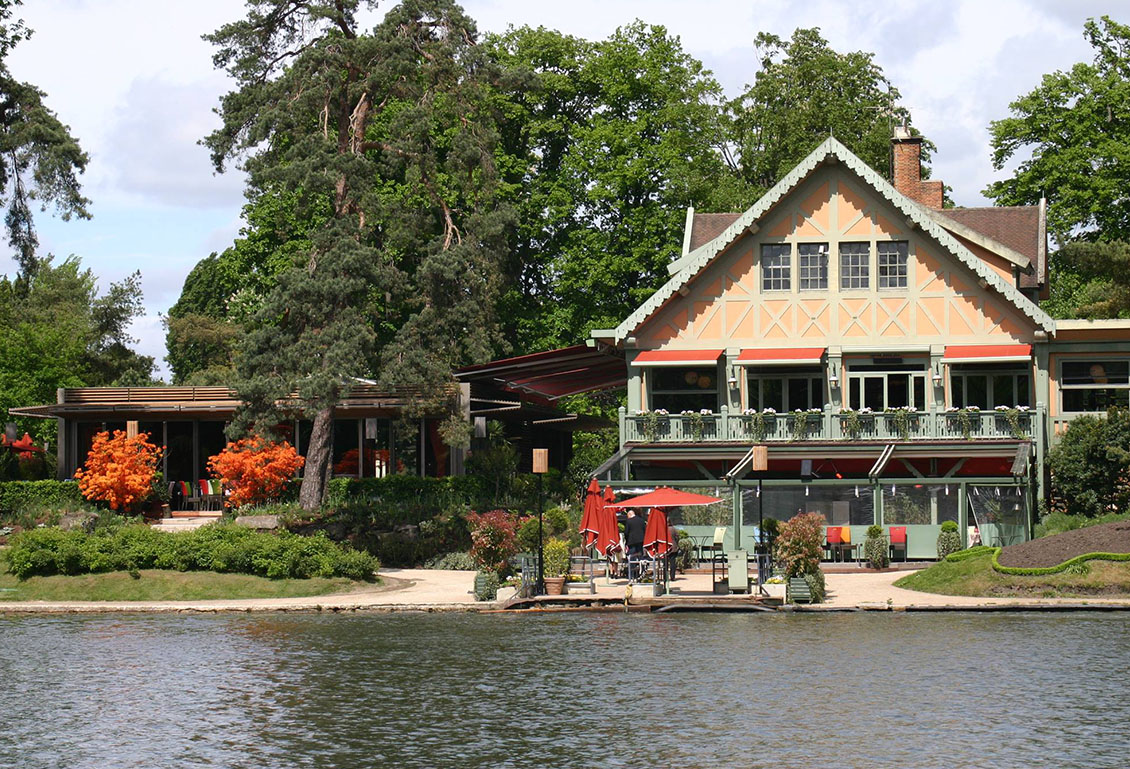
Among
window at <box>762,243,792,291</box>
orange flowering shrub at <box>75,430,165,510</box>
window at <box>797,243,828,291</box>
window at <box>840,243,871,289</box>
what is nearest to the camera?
orange flowering shrub at <box>75,430,165,510</box>

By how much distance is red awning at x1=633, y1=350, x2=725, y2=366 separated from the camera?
45562mm

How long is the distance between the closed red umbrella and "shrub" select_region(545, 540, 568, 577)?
1.83 meters

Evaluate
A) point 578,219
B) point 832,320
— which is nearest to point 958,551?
point 832,320

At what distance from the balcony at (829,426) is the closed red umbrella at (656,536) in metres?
11.8

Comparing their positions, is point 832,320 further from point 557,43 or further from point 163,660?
point 163,660

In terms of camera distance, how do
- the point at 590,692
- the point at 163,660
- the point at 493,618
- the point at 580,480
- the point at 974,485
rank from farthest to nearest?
the point at 580,480
the point at 974,485
the point at 493,618
the point at 163,660
the point at 590,692

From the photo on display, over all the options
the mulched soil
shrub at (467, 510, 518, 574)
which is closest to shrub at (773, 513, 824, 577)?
the mulched soil

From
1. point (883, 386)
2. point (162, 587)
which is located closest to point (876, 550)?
point (883, 386)

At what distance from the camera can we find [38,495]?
45406 millimetres

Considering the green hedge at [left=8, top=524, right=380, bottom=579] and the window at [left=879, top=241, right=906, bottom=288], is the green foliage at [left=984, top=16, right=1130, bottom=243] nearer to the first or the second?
the window at [left=879, top=241, right=906, bottom=288]

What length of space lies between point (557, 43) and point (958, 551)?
3117 centimetres

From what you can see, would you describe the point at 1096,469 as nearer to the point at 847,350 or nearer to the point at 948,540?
the point at 948,540

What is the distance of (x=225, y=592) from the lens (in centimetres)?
3391

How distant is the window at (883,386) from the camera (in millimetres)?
45750
